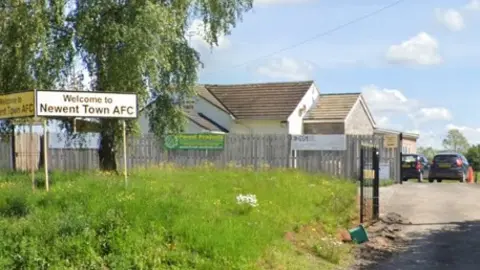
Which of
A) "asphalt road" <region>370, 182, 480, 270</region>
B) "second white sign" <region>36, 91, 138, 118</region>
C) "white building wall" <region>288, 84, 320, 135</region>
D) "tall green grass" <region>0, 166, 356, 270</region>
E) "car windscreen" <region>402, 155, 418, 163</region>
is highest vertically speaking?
"white building wall" <region>288, 84, 320, 135</region>

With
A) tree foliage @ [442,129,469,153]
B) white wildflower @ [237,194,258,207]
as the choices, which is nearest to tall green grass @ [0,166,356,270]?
white wildflower @ [237,194,258,207]

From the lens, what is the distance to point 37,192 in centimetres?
1273

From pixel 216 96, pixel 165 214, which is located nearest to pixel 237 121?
pixel 216 96

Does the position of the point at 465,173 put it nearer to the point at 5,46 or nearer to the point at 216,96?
the point at 216,96

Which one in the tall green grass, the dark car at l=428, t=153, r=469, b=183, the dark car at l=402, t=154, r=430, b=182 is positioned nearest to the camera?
the tall green grass

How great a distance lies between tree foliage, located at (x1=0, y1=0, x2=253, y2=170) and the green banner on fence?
9.93m

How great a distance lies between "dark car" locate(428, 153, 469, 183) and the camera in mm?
31266

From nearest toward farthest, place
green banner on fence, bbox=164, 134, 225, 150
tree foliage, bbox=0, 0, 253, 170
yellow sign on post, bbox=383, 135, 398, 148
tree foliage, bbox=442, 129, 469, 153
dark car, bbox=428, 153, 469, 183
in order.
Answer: tree foliage, bbox=0, 0, 253, 170 → yellow sign on post, bbox=383, 135, 398, 148 → green banner on fence, bbox=164, 134, 225, 150 → dark car, bbox=428, 153, 469, 183 → tree foliage, bbox=442, 129, 469, 153

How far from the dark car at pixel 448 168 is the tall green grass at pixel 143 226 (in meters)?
18.9

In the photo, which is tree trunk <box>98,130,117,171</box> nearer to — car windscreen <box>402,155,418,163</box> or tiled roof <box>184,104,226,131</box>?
tiled roof <box>184,104,226,131</box>

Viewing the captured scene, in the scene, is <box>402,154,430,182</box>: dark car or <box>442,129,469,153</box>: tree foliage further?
<box>442,129,469,153</box>: tree foliage

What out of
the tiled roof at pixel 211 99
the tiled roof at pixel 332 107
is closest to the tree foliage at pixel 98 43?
the tiled roof at pixel 211 99

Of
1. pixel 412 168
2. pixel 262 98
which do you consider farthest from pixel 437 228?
pixel 262 98

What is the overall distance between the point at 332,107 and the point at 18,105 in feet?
92.3
